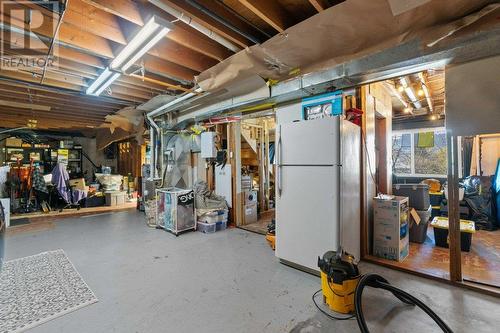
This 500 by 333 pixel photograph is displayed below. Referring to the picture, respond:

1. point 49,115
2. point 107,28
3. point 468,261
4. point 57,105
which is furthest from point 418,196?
→ point 49,115

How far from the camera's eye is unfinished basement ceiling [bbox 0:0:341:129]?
2037mm

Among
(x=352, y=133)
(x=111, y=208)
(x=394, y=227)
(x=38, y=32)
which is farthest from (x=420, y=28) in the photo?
(x=111, y=208)

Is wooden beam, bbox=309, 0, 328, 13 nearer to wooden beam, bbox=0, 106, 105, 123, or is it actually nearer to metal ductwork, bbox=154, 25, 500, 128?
metal ductwork, bbox=154, 25, 500, 128

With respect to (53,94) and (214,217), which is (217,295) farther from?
(53,94)

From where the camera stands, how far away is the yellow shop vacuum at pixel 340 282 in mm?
1916

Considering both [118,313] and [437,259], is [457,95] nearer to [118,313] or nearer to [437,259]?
[437,259]

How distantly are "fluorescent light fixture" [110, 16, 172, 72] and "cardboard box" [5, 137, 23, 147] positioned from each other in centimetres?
819

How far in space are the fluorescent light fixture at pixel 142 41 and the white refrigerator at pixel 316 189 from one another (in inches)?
65.0

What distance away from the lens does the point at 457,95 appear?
7.51 feet

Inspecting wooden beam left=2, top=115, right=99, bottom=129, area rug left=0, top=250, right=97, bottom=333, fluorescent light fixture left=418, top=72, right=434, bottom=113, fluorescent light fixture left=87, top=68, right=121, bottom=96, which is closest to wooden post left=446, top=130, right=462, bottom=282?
fluorescent light fixture left=418, top=72, right=434, bottom=113

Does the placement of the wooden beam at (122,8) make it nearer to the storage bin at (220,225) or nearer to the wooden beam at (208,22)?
the wooden beam at (208,22)

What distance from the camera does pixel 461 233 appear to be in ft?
10.1

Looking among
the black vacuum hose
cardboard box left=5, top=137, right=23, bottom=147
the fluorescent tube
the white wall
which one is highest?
the fluorescent tube

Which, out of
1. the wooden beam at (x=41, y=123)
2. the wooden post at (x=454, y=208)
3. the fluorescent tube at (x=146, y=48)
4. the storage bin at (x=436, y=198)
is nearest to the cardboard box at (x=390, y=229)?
the wooden post at (x=454, y=208)
